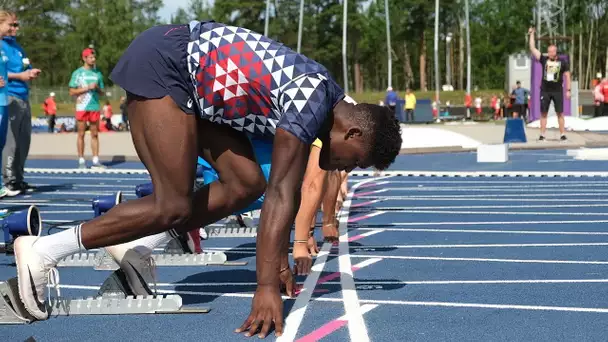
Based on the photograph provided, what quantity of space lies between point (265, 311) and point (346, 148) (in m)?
0.81

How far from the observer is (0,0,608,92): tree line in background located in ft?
291

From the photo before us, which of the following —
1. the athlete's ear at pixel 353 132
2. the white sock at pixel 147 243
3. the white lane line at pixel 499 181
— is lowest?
the white lane line at pixel 499 181

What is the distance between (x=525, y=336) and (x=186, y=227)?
5.49ft

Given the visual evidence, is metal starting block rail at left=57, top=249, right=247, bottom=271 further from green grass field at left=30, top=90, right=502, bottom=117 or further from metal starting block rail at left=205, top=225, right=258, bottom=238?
green grass field at left=30, top=90, right=502, bottom=117

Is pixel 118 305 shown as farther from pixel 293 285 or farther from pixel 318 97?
pixel 318 97

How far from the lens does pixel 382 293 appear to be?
4930mm

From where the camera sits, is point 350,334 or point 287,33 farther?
point 287,33

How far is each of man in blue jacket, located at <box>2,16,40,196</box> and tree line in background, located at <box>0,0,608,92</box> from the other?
248ft

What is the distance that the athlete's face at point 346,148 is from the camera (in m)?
4.07

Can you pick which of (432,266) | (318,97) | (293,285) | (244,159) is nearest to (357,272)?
(432,266)

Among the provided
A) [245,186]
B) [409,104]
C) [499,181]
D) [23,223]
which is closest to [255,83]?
[245,186]

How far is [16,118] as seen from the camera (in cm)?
1109

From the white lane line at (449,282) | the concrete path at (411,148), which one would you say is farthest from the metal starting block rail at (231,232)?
the concrete path at (411,148)

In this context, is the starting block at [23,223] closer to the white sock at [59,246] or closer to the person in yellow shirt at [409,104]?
the white sock at [59,246]
